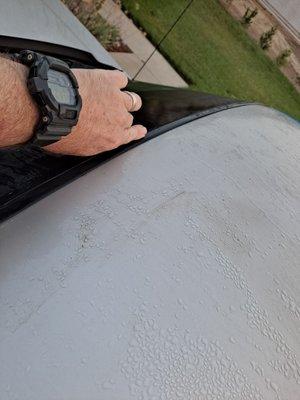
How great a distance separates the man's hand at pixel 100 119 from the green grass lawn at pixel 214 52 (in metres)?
5.06

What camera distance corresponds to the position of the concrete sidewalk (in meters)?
6.14

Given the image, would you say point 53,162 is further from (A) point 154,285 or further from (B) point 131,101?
(A) point 154,285

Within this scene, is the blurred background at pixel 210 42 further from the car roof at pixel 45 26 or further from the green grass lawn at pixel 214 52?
the car roof at pixel 45 26

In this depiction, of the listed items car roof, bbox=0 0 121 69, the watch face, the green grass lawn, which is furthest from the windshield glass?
the green grass lawn

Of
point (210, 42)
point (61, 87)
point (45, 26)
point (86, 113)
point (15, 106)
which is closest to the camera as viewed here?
point (15, 106)

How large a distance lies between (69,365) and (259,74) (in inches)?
335

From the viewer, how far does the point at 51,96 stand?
5.13 ft

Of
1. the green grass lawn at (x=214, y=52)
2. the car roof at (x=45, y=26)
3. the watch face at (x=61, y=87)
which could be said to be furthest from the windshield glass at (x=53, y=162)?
the green grass lawn at (x=214, y=52)

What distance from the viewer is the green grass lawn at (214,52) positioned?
7.20 m

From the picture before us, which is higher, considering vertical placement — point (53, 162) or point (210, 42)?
point (53, 162)

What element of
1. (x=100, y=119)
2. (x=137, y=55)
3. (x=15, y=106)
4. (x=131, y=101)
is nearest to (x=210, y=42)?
(x=137, y=55)

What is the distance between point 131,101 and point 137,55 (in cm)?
466

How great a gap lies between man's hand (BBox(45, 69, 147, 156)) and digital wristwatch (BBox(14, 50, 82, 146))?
0.05m

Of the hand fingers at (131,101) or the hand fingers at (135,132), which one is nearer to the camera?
the hand fingers at (135,132)
